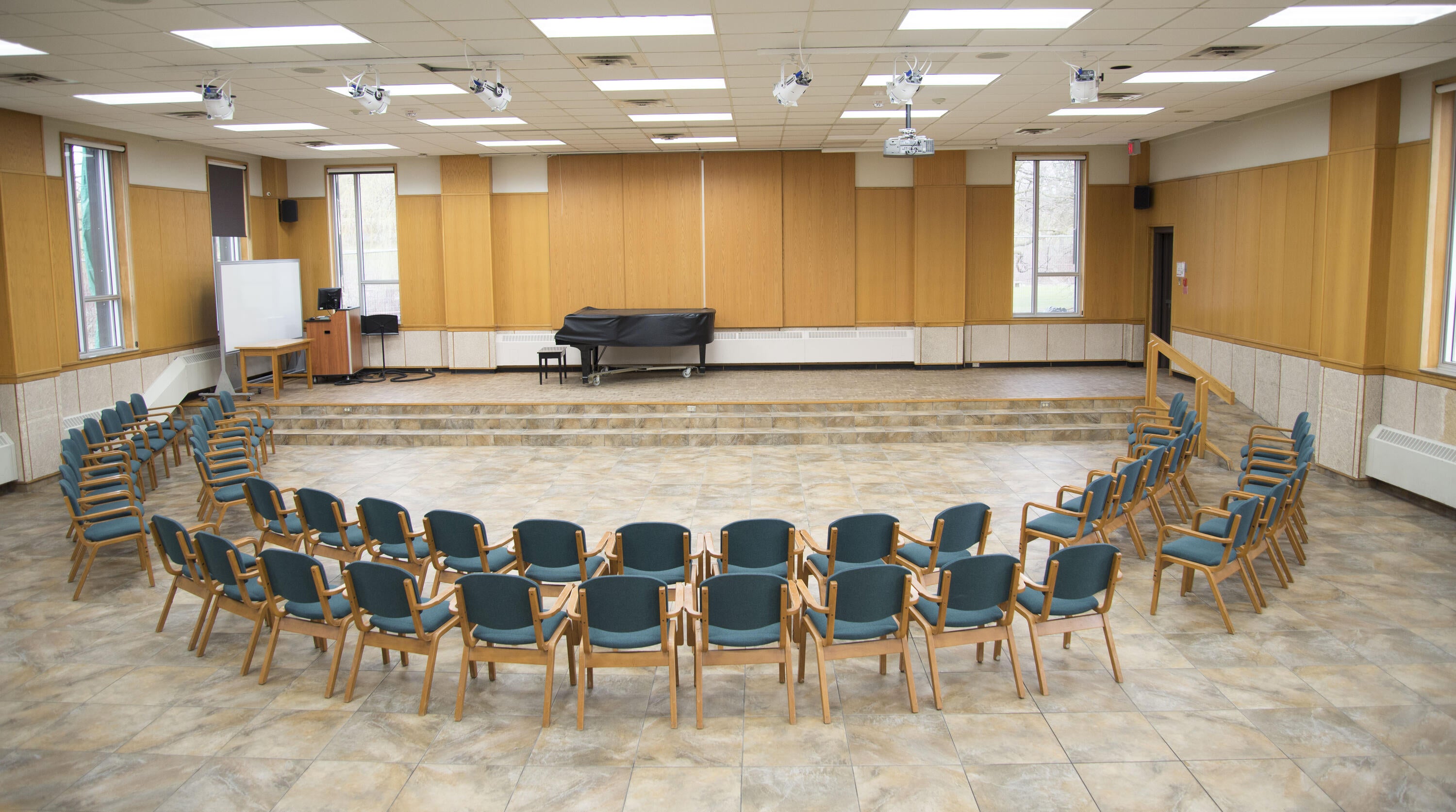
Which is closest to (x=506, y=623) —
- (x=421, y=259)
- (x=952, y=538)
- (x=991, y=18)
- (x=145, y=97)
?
(x=952, y=538)

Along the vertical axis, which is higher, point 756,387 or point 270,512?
point 756,387

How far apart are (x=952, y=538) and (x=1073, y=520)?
1288 millimetres

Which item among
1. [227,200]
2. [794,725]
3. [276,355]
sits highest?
[227,200]

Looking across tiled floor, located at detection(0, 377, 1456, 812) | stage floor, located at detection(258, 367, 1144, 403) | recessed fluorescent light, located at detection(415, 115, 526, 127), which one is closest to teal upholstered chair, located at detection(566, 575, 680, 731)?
tiled floor, located at detection(0, 377, 1456, 812)

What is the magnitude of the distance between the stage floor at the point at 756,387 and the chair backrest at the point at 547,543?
254 inches

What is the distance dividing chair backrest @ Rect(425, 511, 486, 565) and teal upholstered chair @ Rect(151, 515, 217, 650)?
50.0 inches

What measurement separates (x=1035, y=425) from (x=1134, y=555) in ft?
15.4

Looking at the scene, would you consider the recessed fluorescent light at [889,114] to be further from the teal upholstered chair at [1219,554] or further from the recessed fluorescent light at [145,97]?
the recessed fluorescent light at [145,97]

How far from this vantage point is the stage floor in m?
12.5

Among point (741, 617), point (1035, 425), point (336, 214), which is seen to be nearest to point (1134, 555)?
point (741, 617)

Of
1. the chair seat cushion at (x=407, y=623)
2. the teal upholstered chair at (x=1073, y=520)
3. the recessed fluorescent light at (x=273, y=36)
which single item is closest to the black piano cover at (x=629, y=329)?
the recessed fluorescent light at (x=273, y=36)

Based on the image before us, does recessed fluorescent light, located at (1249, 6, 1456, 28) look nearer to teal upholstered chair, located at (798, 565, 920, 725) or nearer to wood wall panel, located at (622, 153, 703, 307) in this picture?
teal upholstered chair, located at (798, 565, 920, 725)

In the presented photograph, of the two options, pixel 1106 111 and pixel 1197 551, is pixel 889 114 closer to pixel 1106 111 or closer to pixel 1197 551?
pixel 1106 111

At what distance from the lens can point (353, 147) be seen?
1358cm
